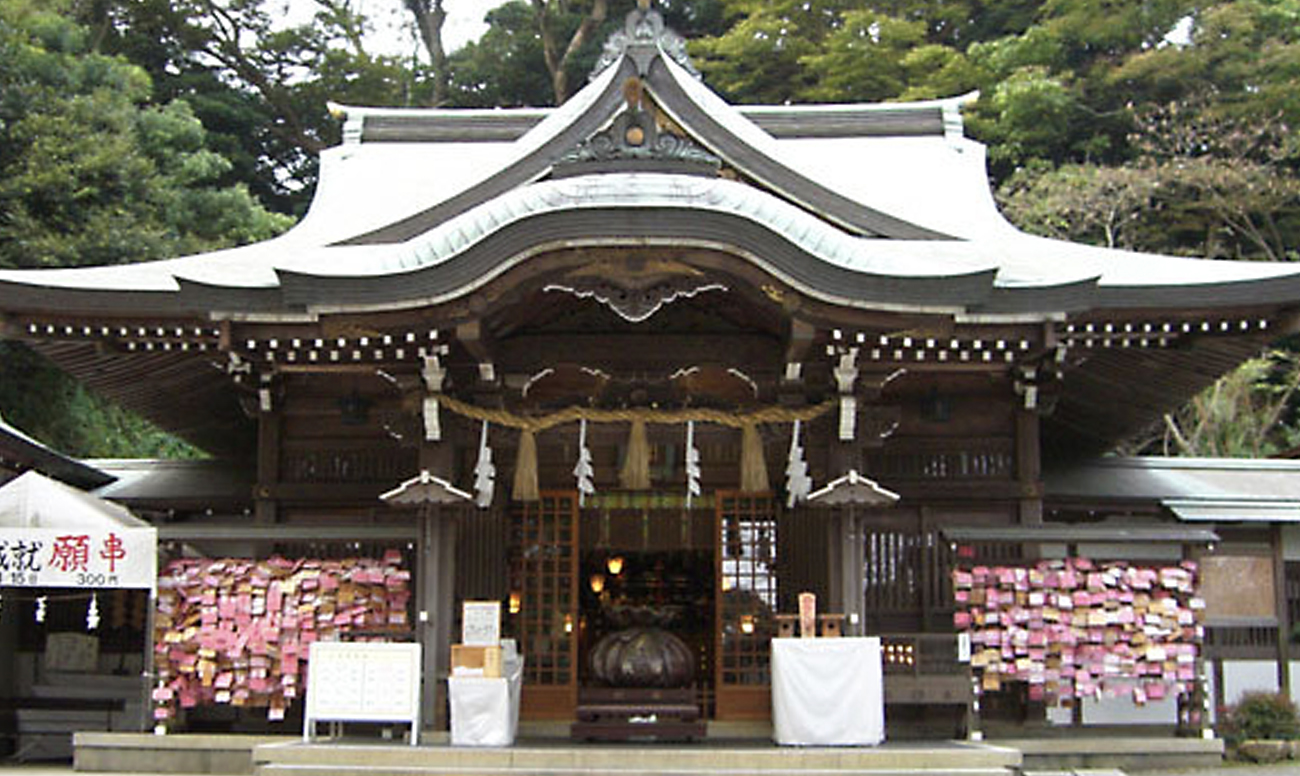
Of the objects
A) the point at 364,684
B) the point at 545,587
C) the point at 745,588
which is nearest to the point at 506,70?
the point at 545,587

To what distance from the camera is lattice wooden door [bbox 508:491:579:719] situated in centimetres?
1245

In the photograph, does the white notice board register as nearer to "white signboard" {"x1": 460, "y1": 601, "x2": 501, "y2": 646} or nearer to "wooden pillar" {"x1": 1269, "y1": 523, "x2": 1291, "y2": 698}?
"white signboard" {"x1": 460, "y1": 601, "x2": 501, "y2": 646}

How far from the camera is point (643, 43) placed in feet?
41.5

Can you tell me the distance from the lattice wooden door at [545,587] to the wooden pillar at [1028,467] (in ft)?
13.6

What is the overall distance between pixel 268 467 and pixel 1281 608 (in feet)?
33.4

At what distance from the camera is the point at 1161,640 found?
1136cm

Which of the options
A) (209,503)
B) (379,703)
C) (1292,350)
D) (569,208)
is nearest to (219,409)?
(209,503)

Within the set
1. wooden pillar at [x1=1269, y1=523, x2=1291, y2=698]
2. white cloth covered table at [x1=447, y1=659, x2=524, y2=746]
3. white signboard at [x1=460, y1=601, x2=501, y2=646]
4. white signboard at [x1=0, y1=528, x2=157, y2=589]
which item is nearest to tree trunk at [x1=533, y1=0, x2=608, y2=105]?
wooden pillar at [x1=1269, y1=523, x2=1291, y2=698]

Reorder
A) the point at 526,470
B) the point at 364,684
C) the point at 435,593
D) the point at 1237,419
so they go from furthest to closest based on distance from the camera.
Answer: the point at 1237,419, the point at 526,470, the point at 435,593, the point at 364,684

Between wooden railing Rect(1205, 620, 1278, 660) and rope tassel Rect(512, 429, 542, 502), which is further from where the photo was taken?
wooden railing Rect(1205, 620, 1278, 660)

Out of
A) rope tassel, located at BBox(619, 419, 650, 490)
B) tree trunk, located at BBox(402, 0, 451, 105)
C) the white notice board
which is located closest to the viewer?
the white notice board

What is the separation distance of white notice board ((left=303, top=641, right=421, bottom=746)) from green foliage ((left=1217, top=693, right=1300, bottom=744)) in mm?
7748

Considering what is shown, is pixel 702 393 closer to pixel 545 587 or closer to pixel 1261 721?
pixel 545 587

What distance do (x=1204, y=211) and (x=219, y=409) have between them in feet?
64.5
